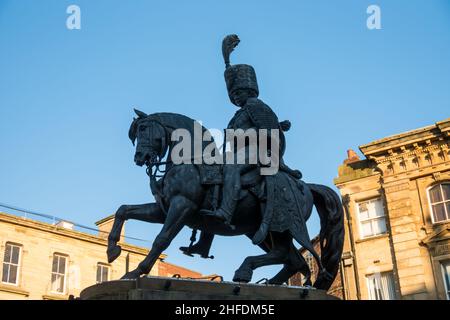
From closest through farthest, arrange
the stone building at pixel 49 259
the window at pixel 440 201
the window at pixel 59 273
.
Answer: the window at pixel 440 201 < the stone building at pixel 49 259 < the window at pixel 59 273

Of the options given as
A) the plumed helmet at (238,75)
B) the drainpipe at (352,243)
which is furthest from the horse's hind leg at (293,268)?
the drainpipe at (352,243)

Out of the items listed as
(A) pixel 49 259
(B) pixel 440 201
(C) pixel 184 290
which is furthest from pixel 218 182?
(A) pixel 49 259

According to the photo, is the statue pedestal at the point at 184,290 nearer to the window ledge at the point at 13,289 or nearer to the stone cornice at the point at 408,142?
the stone cornice at the point at 408,142

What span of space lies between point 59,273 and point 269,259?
29734mm

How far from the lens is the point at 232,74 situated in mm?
9898

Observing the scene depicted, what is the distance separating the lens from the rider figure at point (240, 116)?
27.6ft

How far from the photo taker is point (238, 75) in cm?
986

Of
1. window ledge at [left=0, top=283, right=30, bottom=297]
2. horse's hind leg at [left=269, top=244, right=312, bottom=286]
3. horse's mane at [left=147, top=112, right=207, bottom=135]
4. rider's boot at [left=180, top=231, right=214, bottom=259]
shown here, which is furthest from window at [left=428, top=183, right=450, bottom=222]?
horse's mane at [left=147, top=112, right=207, bottom=135]

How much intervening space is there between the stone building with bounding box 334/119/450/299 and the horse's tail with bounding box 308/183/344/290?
21110mm

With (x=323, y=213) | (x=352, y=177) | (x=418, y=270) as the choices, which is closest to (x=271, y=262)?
(x=323, y=213)

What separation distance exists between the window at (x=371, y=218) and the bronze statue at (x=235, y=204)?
23091mm

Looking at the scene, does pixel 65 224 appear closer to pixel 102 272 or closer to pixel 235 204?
pixel 102 272
